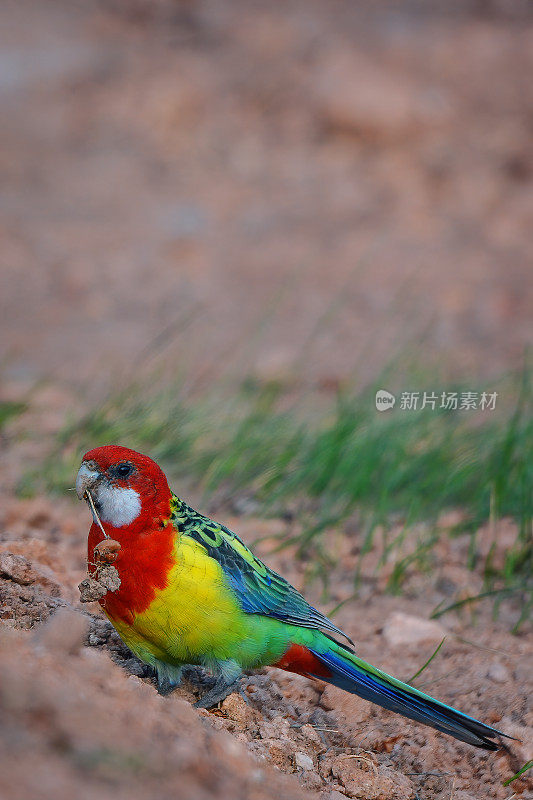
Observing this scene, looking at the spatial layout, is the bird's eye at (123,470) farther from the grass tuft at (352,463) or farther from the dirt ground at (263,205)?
the grass tuft at (352,463)

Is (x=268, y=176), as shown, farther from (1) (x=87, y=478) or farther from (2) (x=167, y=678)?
(2) (x=167, y=678)

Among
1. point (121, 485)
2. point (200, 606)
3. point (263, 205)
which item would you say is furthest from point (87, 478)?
point (263, 205)

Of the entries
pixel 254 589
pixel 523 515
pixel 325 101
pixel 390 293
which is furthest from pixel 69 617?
pixel 325 101

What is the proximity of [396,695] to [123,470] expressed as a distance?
39.2 inches

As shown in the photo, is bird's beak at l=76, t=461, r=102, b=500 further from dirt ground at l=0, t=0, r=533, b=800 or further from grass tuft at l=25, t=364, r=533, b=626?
grass tuft at l=25, t=364, r=533, b=626

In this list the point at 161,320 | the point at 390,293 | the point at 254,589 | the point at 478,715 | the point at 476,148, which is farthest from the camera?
the point at 476,148

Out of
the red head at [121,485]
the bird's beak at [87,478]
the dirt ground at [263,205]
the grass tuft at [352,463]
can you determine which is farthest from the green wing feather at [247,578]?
the grass tuft at [352,463]

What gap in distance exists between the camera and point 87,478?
8.18ft

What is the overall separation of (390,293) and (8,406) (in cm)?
507

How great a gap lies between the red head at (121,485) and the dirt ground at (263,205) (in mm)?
1132

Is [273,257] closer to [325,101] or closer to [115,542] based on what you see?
[325,101]

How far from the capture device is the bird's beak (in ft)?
8.16

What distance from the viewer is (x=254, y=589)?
2.50 metres

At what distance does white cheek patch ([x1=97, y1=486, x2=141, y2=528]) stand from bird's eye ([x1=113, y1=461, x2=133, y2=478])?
1.6 inches
